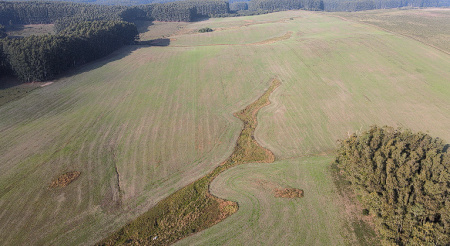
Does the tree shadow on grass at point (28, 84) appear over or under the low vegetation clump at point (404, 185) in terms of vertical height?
over

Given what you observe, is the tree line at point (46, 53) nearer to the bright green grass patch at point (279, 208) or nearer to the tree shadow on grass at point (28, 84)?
the tree shadow on grass at point (28, 84)

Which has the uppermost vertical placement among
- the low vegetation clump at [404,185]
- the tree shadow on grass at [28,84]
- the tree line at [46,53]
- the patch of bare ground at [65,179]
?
the tree line at [46,53]

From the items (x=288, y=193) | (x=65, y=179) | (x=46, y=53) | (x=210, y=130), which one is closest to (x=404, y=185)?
(x=288, y=193)

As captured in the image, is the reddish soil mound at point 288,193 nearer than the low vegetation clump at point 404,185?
No

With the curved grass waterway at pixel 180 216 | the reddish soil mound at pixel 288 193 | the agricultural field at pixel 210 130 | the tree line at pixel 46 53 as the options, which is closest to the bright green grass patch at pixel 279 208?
the agricultural field at pixel 210 130

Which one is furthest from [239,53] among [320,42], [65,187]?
[65,187]

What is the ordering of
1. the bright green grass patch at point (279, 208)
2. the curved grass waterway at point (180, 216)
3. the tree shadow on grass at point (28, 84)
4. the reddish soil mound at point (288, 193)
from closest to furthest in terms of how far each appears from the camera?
1. the bright green grass patch at point (279, 208)
2. the curved grass waterway at point (180, 216)
3. the reddish soil mound at point (288, 193)
4. the tree shadow on grass at point (28, 84)

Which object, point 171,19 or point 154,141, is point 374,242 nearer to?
point 154,141
